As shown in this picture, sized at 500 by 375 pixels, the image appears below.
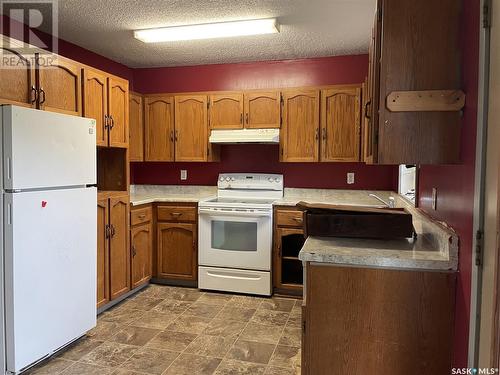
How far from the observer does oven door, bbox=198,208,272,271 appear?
3482 mm

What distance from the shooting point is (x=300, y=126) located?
3727 mm

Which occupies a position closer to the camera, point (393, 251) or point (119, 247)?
point (393, 251)

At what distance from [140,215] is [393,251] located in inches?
105

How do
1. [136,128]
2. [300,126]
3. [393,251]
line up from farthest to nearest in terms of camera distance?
[136,128] → [300,126] → [393,251]

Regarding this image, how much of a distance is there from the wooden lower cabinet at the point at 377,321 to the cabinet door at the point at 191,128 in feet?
8.92

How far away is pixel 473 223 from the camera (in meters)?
1.20

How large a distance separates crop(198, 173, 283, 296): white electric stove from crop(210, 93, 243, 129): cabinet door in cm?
84

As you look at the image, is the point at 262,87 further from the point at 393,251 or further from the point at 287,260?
the point at 393,251

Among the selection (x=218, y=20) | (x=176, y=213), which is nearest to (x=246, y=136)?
(x=176, y=213)

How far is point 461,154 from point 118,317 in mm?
2814

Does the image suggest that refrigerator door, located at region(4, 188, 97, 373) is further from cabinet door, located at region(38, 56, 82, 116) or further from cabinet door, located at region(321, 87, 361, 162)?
cabinet door, located at region(321, 87, 361, 162)

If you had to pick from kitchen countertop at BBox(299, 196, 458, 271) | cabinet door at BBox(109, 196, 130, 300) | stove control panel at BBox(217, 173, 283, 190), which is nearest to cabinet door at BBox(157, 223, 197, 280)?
cabinet door at BBox(109, 196, 130, 300)

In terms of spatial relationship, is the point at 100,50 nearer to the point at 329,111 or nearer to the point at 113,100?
the point at 113,100

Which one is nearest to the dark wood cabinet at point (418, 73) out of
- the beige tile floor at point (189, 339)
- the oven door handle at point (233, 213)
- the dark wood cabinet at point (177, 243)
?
the beige tile floor at point (189, 339)
